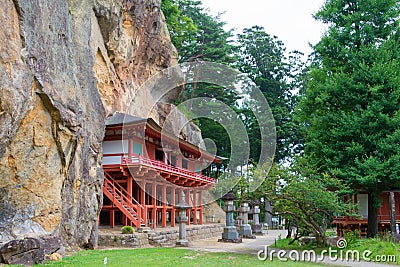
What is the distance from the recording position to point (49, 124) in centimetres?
1255

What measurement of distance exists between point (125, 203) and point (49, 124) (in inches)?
339

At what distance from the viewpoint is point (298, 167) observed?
16047 millimetres

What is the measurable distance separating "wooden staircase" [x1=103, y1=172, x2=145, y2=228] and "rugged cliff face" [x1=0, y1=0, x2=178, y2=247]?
305 centimetres

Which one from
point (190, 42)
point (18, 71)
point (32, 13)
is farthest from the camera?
point (190, 42)

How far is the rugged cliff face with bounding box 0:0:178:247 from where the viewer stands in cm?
1066

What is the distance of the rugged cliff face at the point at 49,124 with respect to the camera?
10664mm

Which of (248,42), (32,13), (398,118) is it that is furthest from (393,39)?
(248,42)

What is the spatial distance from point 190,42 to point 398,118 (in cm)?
2745

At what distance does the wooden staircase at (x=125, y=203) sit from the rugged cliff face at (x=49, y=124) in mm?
3054

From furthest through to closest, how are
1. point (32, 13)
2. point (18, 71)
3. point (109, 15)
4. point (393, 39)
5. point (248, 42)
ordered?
point (248, 42)
point (109, 15)
point (393, 39)
point (32, 13)
point (18, 71)

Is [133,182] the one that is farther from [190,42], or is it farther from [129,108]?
[190,42]

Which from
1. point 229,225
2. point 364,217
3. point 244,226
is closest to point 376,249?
point 364,217

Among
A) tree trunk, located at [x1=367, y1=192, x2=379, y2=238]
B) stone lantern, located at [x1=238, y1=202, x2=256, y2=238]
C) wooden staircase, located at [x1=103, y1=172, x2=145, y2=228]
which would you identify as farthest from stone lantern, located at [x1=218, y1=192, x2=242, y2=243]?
tree trunk, located at [x1=367, y1=192, x2=379, y2=238]

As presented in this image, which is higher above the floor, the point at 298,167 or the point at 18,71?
the point at 18,71
